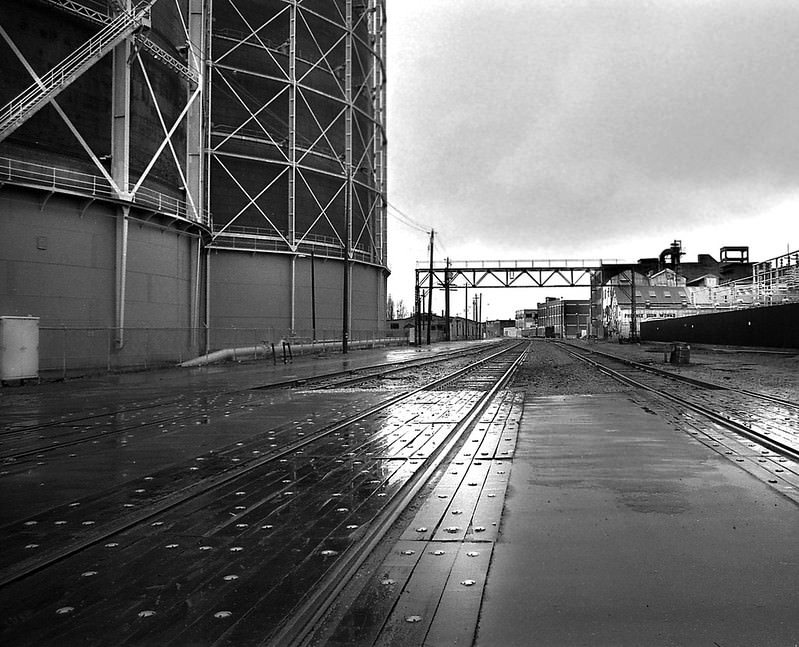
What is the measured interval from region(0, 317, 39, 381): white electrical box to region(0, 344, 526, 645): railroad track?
15.5m

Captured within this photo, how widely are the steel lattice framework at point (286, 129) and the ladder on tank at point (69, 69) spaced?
66.5 ft

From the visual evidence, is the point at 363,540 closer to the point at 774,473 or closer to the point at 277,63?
the point at 774,473

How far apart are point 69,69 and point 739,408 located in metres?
29.1

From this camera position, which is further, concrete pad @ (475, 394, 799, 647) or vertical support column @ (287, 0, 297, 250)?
vertical support column @ (287, 0, 297, 250)

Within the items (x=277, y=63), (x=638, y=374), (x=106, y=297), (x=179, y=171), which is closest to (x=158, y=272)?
(x=106, y=297)

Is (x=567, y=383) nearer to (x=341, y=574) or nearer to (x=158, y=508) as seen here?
(x=158, y=508)

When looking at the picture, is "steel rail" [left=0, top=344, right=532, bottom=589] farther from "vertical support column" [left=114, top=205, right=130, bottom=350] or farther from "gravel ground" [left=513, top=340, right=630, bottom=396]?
"vertical support column" [left=114, top=205, right=130, bottom=350]

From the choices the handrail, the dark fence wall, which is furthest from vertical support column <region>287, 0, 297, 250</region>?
the dark fence wall

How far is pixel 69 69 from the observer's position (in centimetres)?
2995

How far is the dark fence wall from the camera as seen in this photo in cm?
3997

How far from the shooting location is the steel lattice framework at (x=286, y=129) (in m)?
53.0

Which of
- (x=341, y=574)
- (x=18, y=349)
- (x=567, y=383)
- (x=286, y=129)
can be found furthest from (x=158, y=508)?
(x=286, y=129)

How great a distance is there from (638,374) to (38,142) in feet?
83.7

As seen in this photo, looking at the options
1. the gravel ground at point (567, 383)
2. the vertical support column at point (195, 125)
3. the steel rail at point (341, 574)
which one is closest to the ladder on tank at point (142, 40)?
the vertical support column at point (195, 125)
